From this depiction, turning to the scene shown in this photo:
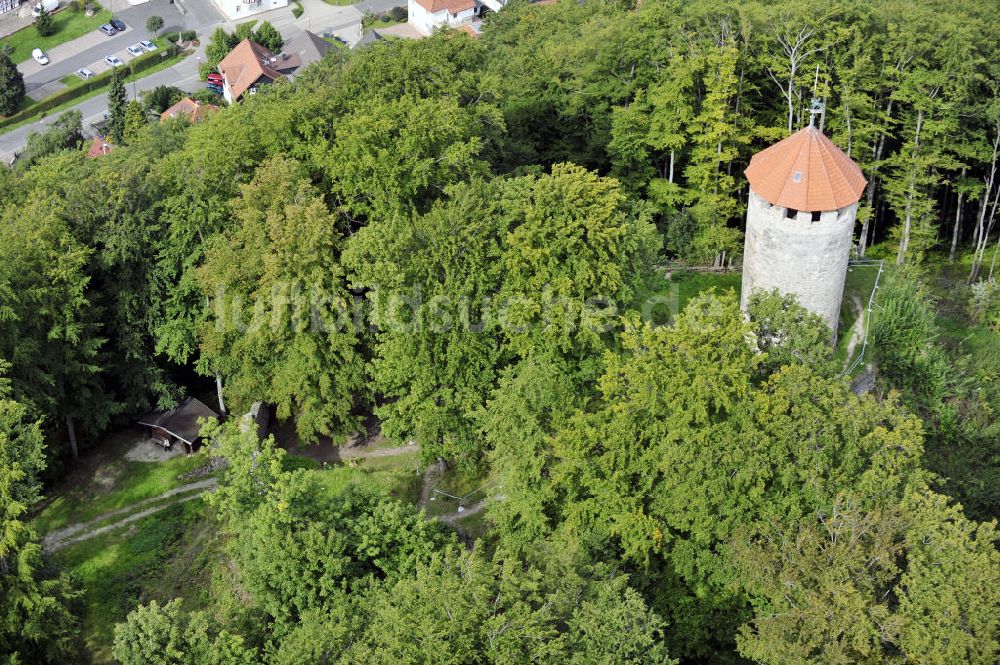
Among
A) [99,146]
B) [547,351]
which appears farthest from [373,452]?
[99,146]

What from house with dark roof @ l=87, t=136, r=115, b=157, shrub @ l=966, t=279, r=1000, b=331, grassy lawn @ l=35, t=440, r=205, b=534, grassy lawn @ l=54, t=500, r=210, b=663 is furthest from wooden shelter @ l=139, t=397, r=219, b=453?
house with dark roof @ l=87, t=136, r=115, b=157

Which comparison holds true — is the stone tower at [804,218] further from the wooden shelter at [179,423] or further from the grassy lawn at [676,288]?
the wooden shelter at [179,423]

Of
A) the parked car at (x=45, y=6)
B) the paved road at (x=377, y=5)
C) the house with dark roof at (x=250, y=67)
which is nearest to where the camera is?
the house with dark roof at (x=250, y=67)

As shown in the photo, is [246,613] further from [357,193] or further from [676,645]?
[357,193]

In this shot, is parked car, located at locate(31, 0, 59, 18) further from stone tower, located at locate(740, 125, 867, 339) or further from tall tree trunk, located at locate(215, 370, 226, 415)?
stone tower, located at locate(740, 125, 867, 339)

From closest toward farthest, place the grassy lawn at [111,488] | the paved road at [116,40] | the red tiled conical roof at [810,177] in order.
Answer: the red tiled conical roof at [810,177], the grassy lawn at [111,488], the paved road at [116,40]

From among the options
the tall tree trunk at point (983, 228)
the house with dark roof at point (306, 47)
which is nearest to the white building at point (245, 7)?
the house with dark roof at point (306, 47)

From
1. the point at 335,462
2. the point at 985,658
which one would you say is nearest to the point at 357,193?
the point at 335,462
